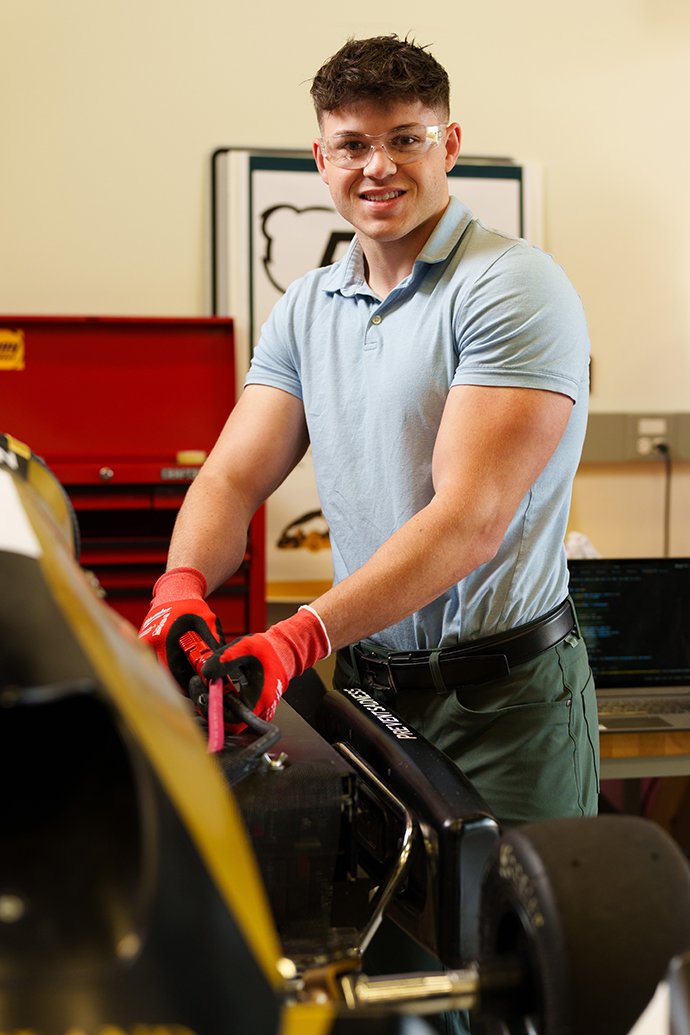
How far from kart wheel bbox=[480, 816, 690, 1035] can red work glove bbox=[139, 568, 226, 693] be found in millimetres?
466

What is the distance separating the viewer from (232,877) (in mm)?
529

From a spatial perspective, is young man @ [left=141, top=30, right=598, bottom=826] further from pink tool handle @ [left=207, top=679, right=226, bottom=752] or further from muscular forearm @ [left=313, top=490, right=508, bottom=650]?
pink tool handle @ [left=207, top=679, right=226, bottom=752]

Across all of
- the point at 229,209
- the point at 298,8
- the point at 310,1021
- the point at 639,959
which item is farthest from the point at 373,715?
the point at 298,8

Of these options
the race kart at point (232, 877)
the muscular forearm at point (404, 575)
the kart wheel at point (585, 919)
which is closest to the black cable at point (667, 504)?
the muscular forearm at point (404, 575)

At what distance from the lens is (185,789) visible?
0.53 m

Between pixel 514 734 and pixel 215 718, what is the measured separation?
2.00ft

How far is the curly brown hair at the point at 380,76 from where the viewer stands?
56.8 inches

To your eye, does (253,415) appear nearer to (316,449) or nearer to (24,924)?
(316,449)

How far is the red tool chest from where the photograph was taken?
2.91 m

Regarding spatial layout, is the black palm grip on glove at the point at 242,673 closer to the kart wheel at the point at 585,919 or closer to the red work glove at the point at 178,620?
the red work glove at the point at 178,620

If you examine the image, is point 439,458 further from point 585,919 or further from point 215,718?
point 585,919

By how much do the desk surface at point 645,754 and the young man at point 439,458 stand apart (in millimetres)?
820

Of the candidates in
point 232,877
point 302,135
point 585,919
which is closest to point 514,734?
point 585,919

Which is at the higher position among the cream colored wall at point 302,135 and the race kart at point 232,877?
the cream colored wall at point 302,135
